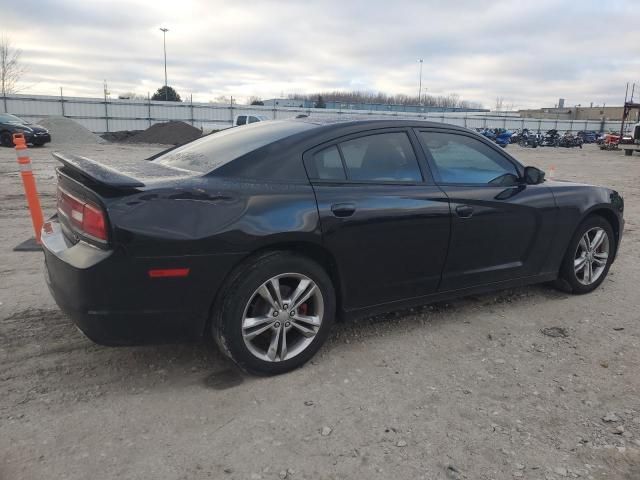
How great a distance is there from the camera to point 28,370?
312 cm

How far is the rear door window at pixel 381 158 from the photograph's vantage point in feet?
11.2

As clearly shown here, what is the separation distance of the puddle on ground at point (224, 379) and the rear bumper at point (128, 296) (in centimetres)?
37

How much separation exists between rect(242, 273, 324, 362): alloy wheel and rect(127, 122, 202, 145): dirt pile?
30.7 m

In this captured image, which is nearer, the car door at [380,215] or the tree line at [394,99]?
the car door at [380,215]

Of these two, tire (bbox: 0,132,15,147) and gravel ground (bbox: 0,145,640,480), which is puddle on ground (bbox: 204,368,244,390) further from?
tire (bbox: 0,132,15,147)

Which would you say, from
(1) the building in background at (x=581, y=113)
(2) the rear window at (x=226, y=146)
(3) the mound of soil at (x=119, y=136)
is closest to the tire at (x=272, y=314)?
(2) the rear window at (x=226, y=146)

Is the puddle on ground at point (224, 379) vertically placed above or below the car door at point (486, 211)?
below

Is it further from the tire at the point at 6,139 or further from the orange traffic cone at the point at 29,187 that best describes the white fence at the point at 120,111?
the orange traffic cone at the point at 29,187

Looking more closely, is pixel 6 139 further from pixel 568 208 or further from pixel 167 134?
pixel 568 208

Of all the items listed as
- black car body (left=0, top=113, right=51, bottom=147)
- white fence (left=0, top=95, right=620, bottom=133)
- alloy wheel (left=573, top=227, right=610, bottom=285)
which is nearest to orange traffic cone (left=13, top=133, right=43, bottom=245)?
alloy wheel (left=573, top=227, right=610, bottom=285)

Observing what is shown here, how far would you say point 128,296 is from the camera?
2674 mm

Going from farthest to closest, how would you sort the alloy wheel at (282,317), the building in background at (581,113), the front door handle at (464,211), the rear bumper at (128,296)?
the building in background at (581,113) → the front door handle at (464,211) → the alloy wheel at (282,317) → the rear bumper at (128,296)

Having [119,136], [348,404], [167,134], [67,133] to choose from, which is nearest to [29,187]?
[348,404]

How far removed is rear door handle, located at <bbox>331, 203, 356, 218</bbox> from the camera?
10.4ft
